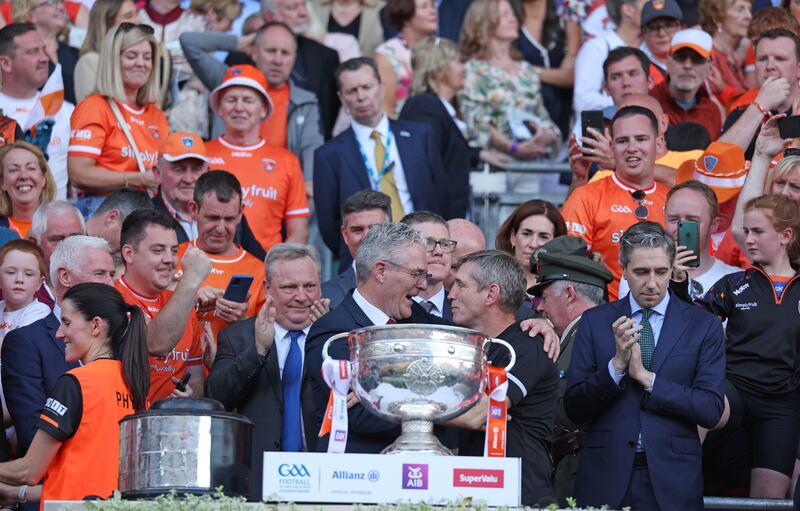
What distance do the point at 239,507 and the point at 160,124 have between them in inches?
242

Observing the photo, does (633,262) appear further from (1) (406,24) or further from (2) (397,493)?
(1) (406,24)

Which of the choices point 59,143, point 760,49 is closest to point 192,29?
point 59,143

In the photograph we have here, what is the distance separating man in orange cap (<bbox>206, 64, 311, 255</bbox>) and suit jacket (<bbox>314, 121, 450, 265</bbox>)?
0.56 feet

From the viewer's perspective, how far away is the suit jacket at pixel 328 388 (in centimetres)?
657

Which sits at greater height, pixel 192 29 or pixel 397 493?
pixel 192 29

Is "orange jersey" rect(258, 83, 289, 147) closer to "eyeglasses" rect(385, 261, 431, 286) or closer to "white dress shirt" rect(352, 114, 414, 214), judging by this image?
"white dress shirt" rect(352, 114, 414, 214)

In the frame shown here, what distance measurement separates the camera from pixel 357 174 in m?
10.9

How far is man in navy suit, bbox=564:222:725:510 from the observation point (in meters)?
Answer: 7.09

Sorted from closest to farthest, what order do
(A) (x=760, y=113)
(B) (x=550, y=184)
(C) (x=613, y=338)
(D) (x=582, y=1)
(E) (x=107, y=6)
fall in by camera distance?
1. (C) (x=613, y=338)
2. (A) (x=760, y=113)
3. (E) (x=107, y=6)
4. (B) (x=550, y=184)
5. (D) (x=582, y=1)

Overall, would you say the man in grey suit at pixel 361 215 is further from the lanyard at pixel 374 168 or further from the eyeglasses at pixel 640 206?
the eyeglasses at pixel 640 206

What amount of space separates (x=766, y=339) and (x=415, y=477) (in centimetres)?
352

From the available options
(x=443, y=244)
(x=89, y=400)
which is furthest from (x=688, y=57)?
(x=89, y=400)

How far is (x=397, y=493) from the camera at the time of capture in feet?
17.8

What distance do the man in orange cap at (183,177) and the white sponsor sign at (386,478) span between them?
4.53 meters
